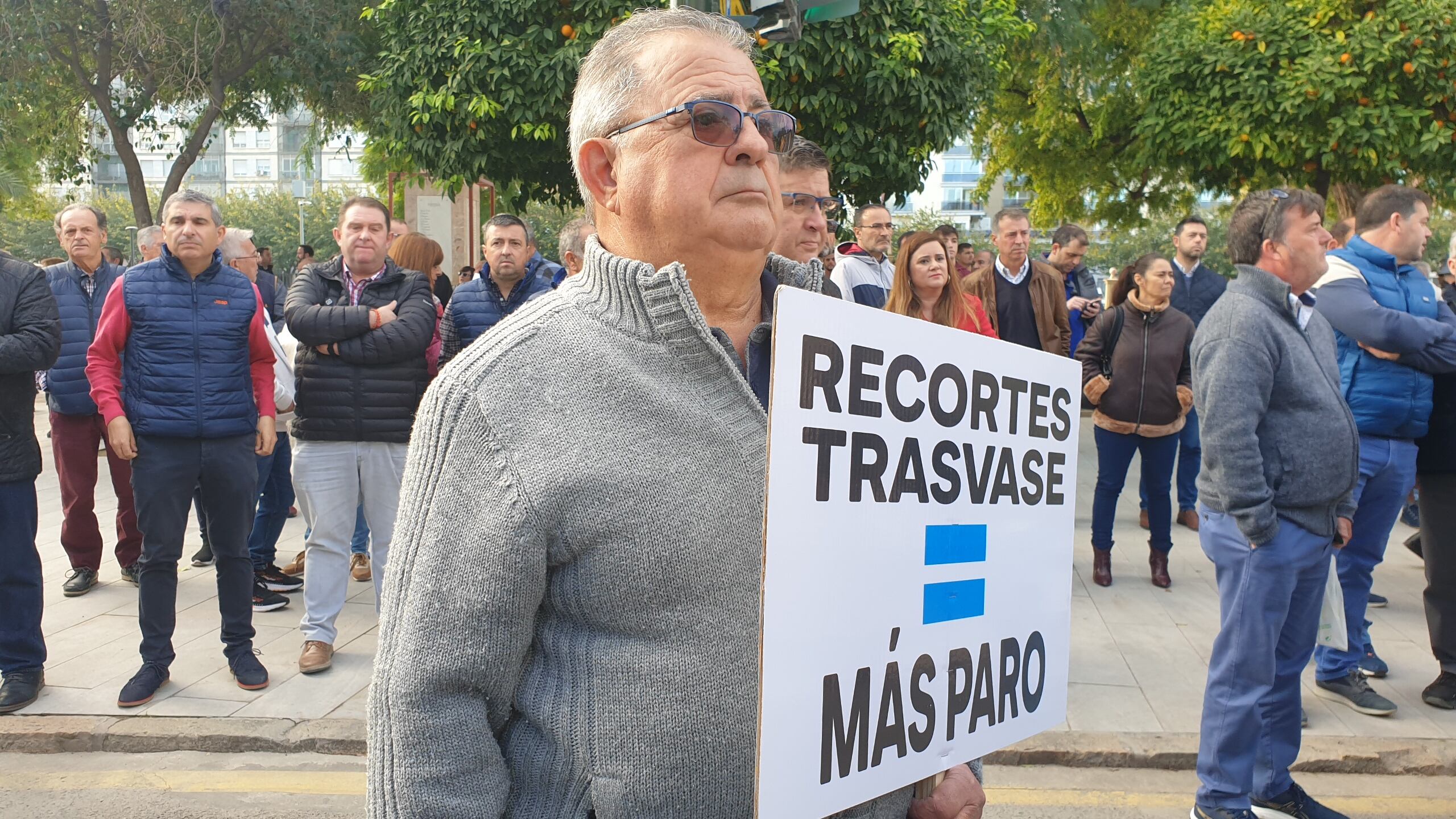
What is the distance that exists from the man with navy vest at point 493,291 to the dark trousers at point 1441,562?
4.50 m

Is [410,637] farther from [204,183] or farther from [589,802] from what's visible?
[204,183]

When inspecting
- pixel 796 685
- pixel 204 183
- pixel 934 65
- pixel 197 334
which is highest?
pixel 204 183

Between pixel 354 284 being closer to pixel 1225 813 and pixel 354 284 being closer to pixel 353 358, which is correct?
pixel 353 358

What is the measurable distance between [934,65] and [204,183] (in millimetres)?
123698

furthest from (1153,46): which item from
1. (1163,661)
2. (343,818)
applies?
(343,818)

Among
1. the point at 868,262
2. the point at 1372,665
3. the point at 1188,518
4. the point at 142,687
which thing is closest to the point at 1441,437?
the point at 1372,665

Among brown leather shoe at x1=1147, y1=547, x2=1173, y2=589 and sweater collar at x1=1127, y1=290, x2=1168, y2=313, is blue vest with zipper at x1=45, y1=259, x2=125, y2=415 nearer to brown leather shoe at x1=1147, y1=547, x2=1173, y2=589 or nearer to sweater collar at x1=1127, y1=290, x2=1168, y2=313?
sweater collar at x1=1127, y1=290, x2=1168, y2=313

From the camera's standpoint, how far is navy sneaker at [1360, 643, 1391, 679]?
5.57 m

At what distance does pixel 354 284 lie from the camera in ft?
18.6

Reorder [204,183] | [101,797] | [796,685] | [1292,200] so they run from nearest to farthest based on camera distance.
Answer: [796,685] < [1292,200] < [101,797] < [204,183]

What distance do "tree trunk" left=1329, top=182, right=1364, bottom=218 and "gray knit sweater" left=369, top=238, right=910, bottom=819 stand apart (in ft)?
40.3

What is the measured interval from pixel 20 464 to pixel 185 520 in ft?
2.36

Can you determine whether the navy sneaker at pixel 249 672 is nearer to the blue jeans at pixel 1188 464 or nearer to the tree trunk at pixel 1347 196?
the blue jeans at pixel 1188 464

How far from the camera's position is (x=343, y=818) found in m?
4.23
